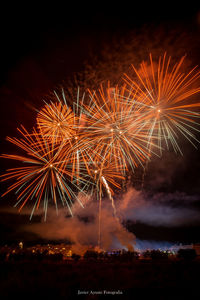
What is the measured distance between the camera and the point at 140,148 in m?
11.6

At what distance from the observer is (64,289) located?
272 inches

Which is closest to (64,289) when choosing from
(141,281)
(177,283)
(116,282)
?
(116,282)

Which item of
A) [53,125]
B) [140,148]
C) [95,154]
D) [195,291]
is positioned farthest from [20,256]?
[195,291]

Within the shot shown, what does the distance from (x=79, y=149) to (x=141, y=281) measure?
7.01 m

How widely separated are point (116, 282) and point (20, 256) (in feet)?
39.7

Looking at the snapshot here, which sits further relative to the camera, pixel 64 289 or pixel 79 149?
pixel 79 149

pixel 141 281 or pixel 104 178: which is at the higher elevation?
pixel 104 178

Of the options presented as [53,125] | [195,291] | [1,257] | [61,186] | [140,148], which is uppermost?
[53,125]

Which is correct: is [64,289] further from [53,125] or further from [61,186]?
[53,125]

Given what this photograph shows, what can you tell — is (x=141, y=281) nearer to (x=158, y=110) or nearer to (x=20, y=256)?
(x=158, y=110)

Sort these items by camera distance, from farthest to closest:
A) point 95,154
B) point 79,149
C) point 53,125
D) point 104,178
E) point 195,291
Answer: point 104,178
point 95,154
point 79,149
point 53,125
point 195,291

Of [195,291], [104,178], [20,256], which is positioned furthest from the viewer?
[20,256]

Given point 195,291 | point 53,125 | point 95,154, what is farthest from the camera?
point 95,154

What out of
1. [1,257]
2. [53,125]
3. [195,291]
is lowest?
[195,291]
